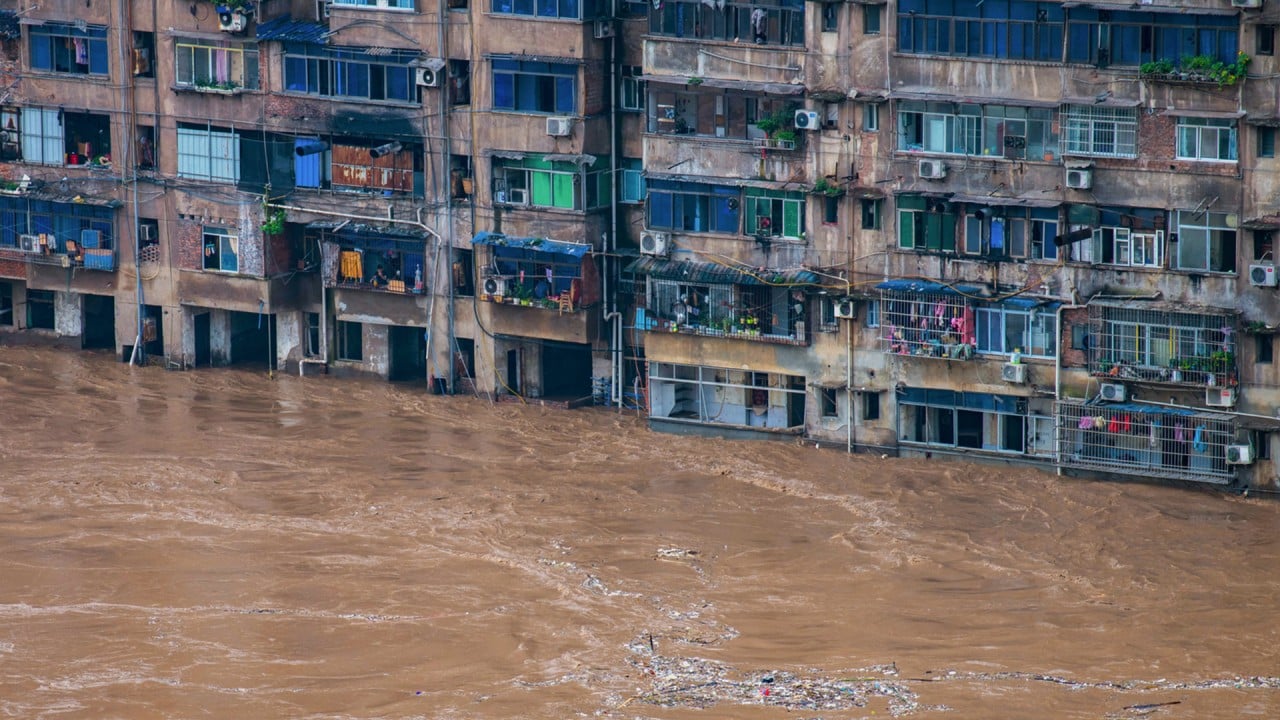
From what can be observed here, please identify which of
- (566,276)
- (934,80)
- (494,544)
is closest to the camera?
(494,544)

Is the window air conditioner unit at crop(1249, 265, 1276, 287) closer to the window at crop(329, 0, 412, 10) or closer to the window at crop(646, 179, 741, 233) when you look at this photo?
the window at crop(646, 179, 741, 233)

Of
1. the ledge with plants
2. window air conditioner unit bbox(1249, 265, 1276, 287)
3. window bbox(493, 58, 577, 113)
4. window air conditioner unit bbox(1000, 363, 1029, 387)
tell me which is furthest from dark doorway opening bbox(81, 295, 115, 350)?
window air conditioner unit bbox(1249, 265, 1276, 287)

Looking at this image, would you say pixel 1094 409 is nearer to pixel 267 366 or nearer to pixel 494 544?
pixel 494 544

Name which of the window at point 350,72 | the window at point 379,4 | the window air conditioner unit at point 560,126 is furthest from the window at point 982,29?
the window at point 350,72

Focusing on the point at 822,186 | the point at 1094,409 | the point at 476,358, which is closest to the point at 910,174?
the point at 822,186

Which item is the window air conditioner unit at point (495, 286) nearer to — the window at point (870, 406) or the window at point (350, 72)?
the window at point (350, 72)

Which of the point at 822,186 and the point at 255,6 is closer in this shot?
the point at 822,186

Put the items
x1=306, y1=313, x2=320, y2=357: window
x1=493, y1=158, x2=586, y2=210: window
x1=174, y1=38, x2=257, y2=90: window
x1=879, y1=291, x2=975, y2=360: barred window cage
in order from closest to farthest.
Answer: x1=879, y1=291, x2=975, y2=360: barred window cage < x1=493, y1=158, x2=586, y2=210: window < x1=174, y1=38, x2=257, y2=90: window < x1=306, y1=313, x2=320, y2=357: window
